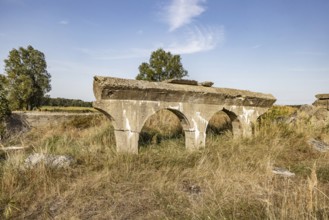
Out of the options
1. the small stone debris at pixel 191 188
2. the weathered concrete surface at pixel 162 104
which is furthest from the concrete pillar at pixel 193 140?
the small stone debris at pixel 191 188

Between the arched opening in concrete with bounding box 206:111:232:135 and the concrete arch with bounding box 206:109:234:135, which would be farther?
the concrete arch with bounding box 206:109:234:135

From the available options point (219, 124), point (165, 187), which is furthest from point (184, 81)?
point (219, 124)

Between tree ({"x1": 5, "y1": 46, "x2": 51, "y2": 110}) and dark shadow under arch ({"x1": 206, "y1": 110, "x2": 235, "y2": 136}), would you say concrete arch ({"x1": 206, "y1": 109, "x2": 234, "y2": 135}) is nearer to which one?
dark shadow under arch ({"x1": 206, "y1": 110, "x2": 235, "y2": 136})

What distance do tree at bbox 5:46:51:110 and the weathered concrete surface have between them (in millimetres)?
23552

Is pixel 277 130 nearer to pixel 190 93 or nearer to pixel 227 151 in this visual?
pixel 227 151

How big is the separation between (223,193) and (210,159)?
1.82 metres

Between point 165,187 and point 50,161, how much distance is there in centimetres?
190

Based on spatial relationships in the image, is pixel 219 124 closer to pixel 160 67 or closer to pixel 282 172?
pixel 282 172

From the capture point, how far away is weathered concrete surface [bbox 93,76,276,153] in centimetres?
460

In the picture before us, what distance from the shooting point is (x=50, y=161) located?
414cm

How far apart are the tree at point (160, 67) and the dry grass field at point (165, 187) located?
25.4 meters

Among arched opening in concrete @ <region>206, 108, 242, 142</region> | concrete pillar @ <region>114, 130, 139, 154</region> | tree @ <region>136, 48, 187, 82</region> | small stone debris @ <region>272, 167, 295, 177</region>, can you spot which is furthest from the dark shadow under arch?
tree @ <region>136, 48, 187, 82</region>

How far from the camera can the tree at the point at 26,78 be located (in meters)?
25.0

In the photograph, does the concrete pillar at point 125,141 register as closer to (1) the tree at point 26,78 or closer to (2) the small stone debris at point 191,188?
(2) the small stone debris at point 191,188
